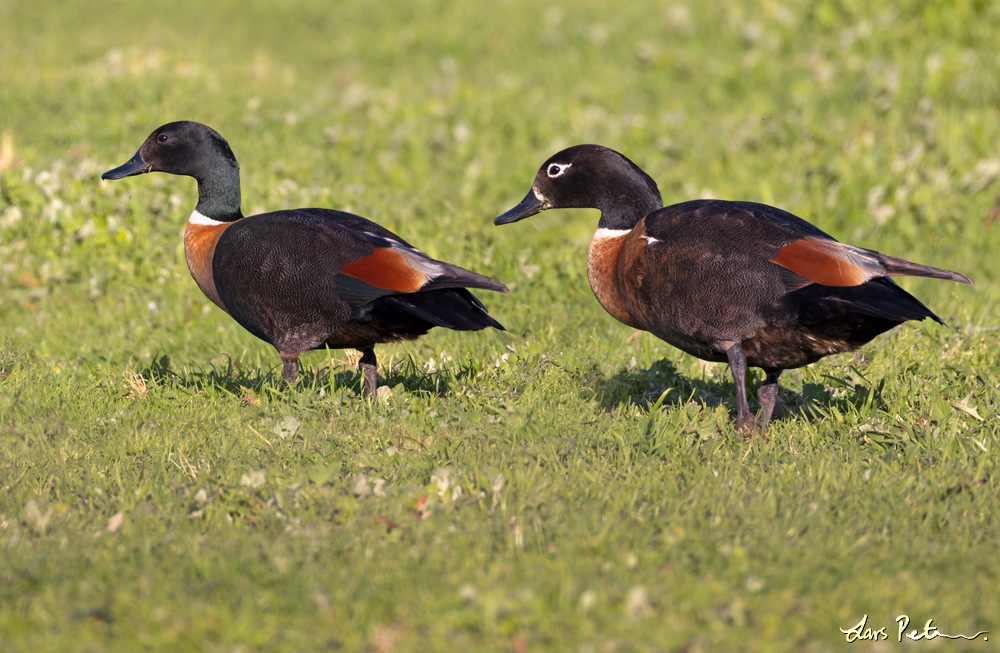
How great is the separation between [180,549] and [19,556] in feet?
1.76

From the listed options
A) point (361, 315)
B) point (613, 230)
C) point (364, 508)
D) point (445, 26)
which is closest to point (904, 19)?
point (445, 26)

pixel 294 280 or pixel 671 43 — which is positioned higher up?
pixel 671 43

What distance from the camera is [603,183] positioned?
5.61m

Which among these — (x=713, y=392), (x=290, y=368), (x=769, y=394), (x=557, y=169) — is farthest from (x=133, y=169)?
(x=769, y=394)

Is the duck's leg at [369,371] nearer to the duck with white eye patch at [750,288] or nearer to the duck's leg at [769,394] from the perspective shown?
the duck with white eye patch at [750,288]

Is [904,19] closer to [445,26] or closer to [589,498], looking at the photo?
[445,26]

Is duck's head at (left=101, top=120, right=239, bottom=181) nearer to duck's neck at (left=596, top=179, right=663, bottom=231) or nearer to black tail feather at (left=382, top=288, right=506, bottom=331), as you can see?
black tail feather at (left=382, top=288, right=506, bottom=331)

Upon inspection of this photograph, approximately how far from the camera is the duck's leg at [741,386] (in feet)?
16.1

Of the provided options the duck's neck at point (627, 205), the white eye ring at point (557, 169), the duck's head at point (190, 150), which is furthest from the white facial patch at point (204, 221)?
the duck's neck at point (627, 205)

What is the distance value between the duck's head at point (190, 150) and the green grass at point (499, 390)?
1230 mm

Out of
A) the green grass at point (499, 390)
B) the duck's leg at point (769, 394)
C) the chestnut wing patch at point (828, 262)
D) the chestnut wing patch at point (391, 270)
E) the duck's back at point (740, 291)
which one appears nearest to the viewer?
the green grass at point (499, 390)

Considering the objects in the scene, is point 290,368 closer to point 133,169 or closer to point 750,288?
point 133,169

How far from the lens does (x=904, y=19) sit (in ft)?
40.0

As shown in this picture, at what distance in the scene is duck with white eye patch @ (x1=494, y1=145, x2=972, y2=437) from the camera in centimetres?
454
